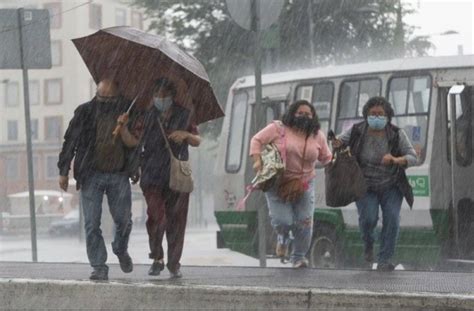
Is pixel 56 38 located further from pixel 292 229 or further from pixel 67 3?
pixel 292 229

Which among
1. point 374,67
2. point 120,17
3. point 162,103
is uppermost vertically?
point 120,17

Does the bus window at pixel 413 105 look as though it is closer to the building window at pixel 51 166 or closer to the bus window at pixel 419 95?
the bus window at pixel 419 95

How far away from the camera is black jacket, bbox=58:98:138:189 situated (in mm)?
9406

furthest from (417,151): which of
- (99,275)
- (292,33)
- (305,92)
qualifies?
(292,33)

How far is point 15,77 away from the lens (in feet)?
250

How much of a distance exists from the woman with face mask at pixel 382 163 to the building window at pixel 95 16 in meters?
58.8

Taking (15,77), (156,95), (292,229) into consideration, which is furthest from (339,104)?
(15,77)

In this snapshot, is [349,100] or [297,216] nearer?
[297,216]

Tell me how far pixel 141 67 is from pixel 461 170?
6.15 m

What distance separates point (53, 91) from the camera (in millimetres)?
76625

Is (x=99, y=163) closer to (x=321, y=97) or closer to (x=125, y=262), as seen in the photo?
(x=125, y=262)

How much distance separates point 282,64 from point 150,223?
761 inches

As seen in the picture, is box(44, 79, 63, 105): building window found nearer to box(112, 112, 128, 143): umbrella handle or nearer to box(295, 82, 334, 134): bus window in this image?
box(295, 82, 334, 134): bus window

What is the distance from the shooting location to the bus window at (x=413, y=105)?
15.2 m
